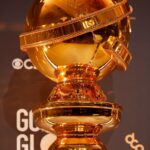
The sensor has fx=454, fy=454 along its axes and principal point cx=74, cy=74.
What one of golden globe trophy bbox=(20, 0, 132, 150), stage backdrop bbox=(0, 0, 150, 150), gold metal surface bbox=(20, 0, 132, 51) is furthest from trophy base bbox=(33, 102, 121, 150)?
stage backdrop bbox=(0, 0, 150, 150)

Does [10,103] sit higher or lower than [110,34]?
lower

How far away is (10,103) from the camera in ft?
3.83

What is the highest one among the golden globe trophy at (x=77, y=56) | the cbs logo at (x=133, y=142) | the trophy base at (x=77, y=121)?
the golden globe trophy at (x=77, y=56)

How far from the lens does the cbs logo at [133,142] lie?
118 cm

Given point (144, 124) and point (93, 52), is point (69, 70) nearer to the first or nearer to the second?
point (93, 52)

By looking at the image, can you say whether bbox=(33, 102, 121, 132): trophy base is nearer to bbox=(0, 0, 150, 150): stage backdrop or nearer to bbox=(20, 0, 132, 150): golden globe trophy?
bbox=(20, 0, 132, 150): golden globe trophy

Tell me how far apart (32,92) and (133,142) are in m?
0.29

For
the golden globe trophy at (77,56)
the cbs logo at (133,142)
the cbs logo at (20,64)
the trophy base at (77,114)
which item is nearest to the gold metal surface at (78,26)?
the golden globe trophy at (77,56)

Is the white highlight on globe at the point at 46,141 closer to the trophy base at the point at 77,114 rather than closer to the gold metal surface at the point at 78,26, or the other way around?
the trophy base at the point at 77,114

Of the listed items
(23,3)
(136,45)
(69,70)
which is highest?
(23,3)

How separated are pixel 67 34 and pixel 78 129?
7.6 inches

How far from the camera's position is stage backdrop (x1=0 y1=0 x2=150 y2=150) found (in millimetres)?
1157

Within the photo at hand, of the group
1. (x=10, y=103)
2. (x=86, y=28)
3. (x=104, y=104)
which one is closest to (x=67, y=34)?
(x=86, y=28)

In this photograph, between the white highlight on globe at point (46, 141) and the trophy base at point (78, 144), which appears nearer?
the trophy base at point (78, 144)
